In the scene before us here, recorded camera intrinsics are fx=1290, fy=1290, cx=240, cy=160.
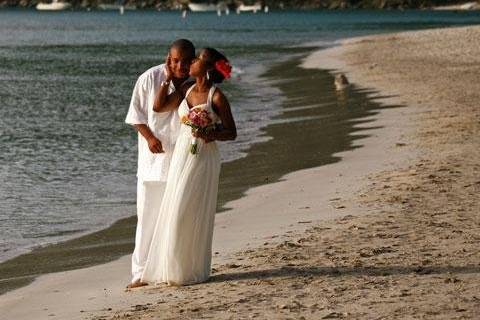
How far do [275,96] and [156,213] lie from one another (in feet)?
71.5

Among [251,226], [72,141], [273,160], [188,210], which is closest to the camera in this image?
[188,210]

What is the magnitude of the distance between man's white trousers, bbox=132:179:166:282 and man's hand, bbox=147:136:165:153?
21 cm

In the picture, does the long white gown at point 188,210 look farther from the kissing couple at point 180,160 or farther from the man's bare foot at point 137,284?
the man's bare foot at point 137,284

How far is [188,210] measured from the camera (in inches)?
328

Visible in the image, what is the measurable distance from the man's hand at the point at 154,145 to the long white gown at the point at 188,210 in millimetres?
129

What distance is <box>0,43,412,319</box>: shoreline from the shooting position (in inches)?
335

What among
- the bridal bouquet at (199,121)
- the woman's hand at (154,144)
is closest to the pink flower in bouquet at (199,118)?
the bridal bouquet at (199,121)

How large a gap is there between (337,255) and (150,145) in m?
1.61

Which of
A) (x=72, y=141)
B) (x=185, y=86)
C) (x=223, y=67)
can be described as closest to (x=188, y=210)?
(x=185, y=86)

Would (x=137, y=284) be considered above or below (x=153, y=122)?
below

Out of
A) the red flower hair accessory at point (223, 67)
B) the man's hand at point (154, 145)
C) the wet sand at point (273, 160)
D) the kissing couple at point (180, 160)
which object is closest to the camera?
the red flower hair accessory at point (223, 67)

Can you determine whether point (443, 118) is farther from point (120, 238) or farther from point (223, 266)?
point (223, 266)

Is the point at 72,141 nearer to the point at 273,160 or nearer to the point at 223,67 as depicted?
the point at 273,160

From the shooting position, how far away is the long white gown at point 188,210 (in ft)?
27.3
